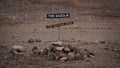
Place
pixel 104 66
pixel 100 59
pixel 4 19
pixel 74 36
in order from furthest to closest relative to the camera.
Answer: pixel 4 19, pixel 74 36, pixel 100 59, pixel 104 66

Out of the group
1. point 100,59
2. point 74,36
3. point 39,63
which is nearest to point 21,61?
point 39,63

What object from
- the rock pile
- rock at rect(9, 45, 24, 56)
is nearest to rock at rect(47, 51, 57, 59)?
the rock pile

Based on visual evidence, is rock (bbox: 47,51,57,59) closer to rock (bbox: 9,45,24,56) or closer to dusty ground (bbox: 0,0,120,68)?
dusty ground (bbox: 0,0,120,68)

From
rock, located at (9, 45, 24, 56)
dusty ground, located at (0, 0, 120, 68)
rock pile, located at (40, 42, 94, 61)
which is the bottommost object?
dusty ground, located at (0, 0, 120, 68)

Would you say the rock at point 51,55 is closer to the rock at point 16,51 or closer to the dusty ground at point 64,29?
the dusty ground at point 64,29

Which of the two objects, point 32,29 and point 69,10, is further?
point 69,10

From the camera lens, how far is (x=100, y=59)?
11.1m

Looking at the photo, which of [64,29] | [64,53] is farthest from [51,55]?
[64,29]

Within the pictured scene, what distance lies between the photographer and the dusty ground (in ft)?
→ 35.2

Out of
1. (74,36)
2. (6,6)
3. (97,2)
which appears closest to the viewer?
(74,36)

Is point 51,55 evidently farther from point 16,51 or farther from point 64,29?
point 64,29

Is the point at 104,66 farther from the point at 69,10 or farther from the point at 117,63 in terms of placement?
the point at 69,10

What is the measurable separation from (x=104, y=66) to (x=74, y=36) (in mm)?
6629

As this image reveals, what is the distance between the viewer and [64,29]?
1922 cm
